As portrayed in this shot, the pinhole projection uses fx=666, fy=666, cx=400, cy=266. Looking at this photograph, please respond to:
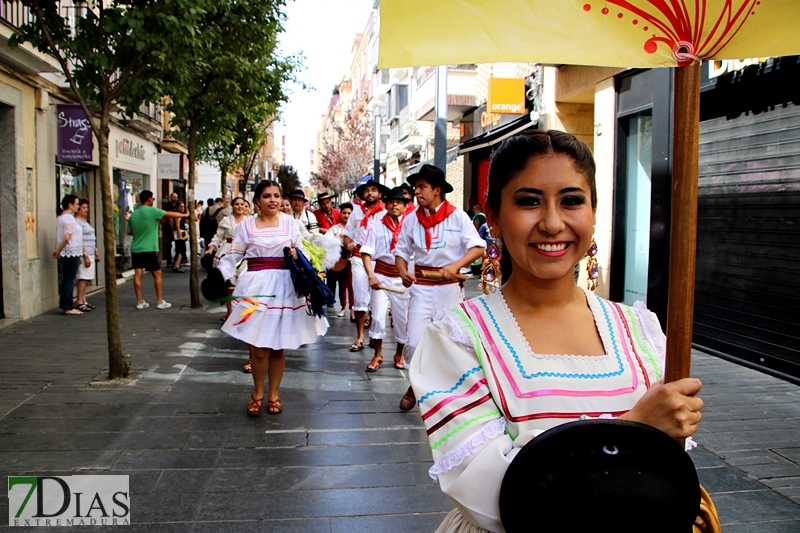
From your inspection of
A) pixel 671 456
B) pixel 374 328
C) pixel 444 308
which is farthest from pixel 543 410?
pixel 374 328

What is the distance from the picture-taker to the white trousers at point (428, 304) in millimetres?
5883

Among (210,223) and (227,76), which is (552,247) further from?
(210,223)

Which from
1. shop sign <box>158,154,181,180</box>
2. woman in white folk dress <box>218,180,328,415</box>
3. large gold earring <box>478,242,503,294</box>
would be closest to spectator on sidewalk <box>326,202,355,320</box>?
large gold earring <box>478,242,503,294</box>

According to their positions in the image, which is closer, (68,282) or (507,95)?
(68,282)

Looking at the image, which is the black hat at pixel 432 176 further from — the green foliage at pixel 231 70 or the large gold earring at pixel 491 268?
the green foliage at pixel 231 70

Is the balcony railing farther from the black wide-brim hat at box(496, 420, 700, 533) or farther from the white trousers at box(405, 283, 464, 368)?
the black wide-brim hat at box(496, 420, 700, 533)

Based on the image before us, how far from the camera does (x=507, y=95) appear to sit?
15.1 m

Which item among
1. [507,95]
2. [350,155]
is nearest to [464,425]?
[507,95]

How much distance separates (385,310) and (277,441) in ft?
10.5

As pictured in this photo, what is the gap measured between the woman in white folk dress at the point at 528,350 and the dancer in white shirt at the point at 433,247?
405 cm

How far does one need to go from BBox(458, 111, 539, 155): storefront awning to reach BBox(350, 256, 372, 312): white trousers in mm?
5334

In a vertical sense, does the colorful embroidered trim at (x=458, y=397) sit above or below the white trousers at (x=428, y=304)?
above

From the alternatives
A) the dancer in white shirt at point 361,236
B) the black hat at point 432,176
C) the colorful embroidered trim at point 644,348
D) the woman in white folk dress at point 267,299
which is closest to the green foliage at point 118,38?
the woman in white folk dress at point 267,299

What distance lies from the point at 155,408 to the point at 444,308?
265 cm
